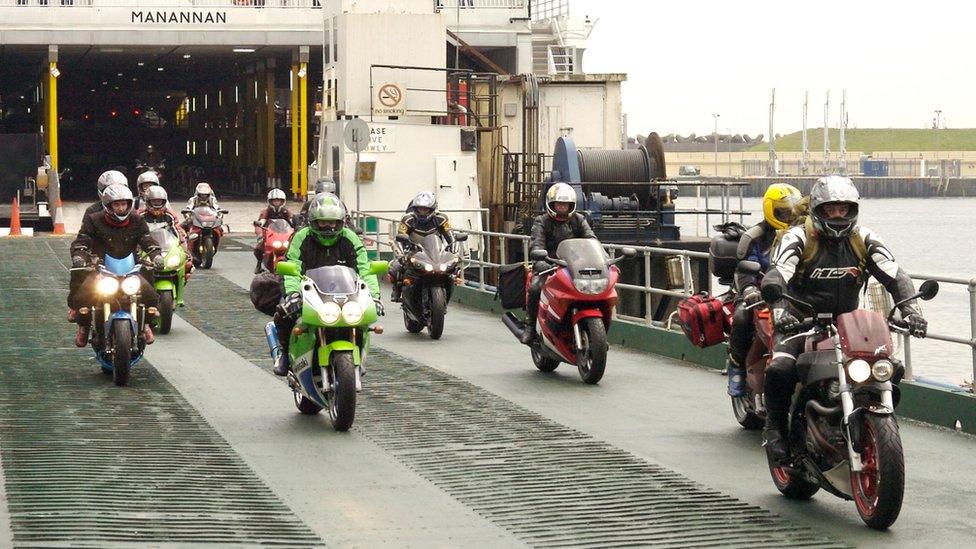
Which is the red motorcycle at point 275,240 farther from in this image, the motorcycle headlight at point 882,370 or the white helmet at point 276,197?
the motorcycle headlight at point 882,370

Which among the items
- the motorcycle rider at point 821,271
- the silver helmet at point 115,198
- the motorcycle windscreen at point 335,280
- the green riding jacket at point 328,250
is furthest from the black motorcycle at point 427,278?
the motorcycle rider at point 821,271

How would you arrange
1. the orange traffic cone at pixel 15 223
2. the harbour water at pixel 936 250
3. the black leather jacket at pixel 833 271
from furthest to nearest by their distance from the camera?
the harbour water at pixel 936 250 < the orange traffic cone at pixel 15 223 < the black leather jacket at pixel 833 271

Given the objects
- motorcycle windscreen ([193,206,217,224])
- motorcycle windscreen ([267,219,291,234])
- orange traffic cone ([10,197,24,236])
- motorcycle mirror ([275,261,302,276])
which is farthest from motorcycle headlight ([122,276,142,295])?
orange traffic cone ([10,197,24,236])

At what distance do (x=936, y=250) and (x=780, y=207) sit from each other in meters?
72.9

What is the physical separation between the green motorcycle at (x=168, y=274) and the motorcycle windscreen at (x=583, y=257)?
5.65 m

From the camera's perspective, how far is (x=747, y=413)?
36.2 feet

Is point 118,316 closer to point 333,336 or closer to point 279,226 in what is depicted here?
point 333,336

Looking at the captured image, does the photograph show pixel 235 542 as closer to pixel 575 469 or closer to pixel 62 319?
pixel 575 469

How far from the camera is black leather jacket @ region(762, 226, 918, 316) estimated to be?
8383mm

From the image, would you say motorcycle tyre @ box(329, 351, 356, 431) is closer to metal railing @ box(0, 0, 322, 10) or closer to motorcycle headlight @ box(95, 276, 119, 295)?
motorcycle headlight @ box(95, 276, 119, 295)

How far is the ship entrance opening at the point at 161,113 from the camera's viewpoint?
51219mm

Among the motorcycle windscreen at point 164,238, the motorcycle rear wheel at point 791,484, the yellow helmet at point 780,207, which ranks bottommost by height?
the motorcycle rear wheel at point 791,484

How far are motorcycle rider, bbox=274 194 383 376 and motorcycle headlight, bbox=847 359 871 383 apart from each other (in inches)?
182

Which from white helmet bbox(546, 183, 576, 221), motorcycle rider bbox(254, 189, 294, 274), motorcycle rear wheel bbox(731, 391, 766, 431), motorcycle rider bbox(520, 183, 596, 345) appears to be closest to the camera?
motorcycle rear wheel bbox(731, 391, 766, 431)
